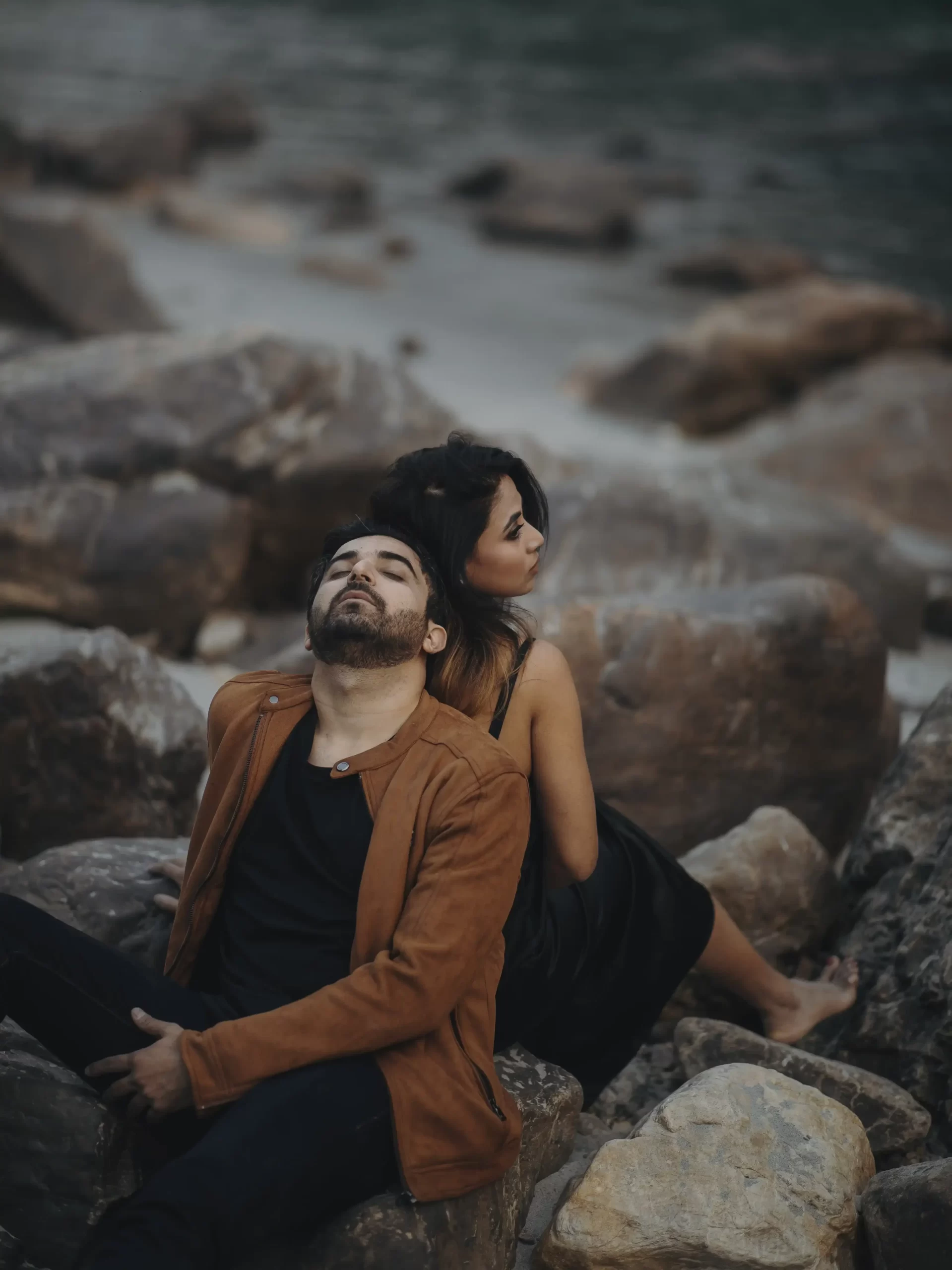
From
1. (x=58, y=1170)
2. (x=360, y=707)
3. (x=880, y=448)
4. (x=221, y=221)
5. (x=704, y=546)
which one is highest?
(x=221, y=221)

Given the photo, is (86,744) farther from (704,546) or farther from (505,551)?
(704,546)

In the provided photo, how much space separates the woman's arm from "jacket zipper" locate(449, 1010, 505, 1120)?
0.55m

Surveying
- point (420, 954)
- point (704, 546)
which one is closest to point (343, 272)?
point (704, 546)

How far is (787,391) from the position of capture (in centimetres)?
1016

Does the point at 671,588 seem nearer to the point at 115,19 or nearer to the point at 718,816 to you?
the point at 718,816

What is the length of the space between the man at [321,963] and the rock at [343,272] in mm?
9693

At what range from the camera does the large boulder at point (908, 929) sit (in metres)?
3.24

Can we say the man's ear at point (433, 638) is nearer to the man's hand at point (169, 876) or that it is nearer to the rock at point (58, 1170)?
the man's hand at point (169, 876)

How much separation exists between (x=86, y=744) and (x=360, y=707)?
157 centimetres

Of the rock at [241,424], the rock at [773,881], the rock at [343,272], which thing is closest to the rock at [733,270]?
the rock at [343,272]

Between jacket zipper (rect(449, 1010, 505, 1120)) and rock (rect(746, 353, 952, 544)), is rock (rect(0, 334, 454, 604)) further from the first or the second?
jacket zipper (rect(449, 1010, 505, 1120))

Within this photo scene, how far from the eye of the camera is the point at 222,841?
9.06 feet

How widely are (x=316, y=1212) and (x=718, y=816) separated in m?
2.17

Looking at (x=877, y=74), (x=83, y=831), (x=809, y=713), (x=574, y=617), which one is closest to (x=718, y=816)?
(x=809, y=713)
